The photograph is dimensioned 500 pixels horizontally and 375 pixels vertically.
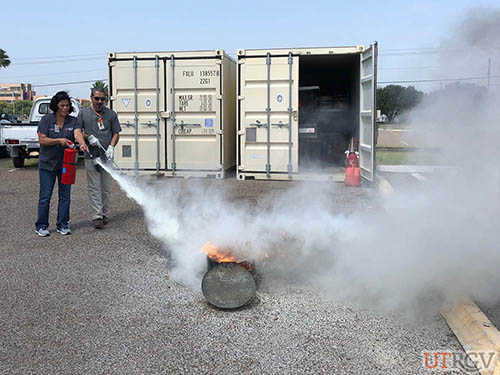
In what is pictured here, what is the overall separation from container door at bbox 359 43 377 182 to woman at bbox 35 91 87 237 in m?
6.01

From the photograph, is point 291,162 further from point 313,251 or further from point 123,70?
point 313,251

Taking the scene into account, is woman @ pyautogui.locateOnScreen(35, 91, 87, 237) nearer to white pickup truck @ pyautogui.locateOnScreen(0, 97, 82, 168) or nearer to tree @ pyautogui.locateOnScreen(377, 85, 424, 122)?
tree @ pyautogui.locateOnScreen(377, 85, 424, 122)

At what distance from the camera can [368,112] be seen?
10.9m

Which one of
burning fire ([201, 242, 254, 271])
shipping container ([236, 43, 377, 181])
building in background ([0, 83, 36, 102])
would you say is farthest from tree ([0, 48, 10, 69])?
building in background ([0, 83, 36, 102])

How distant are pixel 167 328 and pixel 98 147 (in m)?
4.11

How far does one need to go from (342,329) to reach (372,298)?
66cm

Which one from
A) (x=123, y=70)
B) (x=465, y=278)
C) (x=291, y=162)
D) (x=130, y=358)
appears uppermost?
(x=123, y=70)

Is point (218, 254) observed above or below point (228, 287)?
above

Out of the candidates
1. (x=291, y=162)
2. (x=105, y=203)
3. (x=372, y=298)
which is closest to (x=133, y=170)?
(x=291, y=162)

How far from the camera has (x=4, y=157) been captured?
2062 cm

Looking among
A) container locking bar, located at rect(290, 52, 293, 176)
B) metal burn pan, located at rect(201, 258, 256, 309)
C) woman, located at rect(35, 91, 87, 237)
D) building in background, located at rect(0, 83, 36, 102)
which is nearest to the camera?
metal burn pan, located at rect(201, 258, 256, 309)

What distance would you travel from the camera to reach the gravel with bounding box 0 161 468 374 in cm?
343

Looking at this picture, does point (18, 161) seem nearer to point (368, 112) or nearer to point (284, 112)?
point (284, 112)

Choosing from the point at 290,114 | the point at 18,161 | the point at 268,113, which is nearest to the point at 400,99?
the point at 290,114
